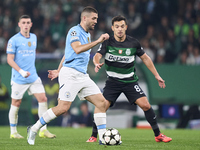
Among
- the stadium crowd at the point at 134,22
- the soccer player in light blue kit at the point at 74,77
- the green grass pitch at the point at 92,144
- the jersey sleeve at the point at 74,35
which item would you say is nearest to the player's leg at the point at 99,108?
the soccer player in light blue kit at the point at 74,77

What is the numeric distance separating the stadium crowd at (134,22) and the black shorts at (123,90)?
21.7 feet

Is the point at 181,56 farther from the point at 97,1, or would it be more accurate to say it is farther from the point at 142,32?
the point at 97,1

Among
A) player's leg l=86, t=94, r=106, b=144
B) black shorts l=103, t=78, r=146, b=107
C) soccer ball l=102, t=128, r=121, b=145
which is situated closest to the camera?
soccer ball l=102, t=128, r=121, b=145

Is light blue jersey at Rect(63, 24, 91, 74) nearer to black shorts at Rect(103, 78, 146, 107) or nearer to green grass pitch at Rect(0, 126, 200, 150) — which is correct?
black shorts at Rect(103, 78, 146, 107)

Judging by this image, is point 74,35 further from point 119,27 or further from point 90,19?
point 119,27

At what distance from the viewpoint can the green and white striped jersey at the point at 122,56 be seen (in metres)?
7.76

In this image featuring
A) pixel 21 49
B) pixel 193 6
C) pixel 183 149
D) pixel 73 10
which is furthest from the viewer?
pixel 73 10

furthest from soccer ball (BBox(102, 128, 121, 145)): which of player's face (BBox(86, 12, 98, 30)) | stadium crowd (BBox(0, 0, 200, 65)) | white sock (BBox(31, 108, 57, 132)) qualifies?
stadium crowd (BBox(0, 0, 200, 65))


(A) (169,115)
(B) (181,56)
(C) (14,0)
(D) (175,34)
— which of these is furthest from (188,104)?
(C) (14,0)

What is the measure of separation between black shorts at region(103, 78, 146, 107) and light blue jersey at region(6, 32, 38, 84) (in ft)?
6.56

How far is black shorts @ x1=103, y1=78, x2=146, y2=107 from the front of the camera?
25.3 feet

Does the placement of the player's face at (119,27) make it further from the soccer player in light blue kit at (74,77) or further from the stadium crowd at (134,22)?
the stadium crowd at (134,22)

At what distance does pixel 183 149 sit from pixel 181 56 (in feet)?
27.7

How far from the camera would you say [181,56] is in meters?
14.5
